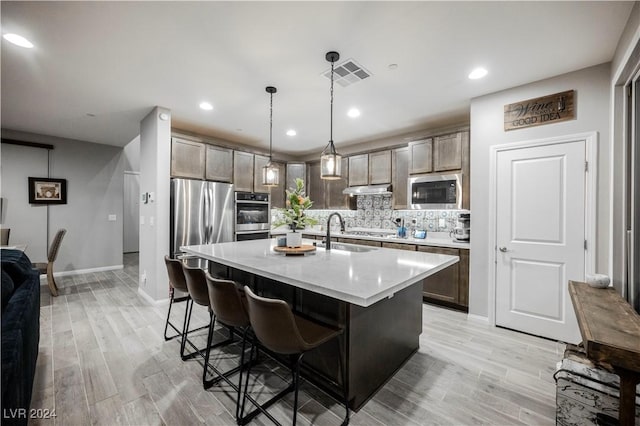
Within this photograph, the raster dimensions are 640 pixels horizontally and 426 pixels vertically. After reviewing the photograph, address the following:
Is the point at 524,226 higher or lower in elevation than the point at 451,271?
higher

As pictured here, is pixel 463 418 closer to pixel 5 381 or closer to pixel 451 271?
pixel 451 271

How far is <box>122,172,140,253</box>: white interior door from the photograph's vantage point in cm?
788

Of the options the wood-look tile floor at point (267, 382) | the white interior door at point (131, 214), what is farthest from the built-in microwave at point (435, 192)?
the white interior door at point (131, 214)

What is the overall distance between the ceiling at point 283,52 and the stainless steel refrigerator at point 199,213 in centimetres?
108

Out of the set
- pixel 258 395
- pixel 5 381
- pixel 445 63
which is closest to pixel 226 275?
pixel 258 395

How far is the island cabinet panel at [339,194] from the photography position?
17.4 ft

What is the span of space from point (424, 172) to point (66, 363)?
4.56 m

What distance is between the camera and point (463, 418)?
174cm

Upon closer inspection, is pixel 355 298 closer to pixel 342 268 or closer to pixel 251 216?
pixel 342 268

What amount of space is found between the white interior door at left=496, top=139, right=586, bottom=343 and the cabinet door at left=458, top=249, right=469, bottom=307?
39 cm

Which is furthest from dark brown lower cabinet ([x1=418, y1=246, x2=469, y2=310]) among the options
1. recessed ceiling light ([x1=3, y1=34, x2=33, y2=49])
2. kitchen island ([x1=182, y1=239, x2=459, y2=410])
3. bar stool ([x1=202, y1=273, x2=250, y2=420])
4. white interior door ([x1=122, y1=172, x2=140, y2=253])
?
white interior door ([x1=122, y1=172, x2=140, y2=253])

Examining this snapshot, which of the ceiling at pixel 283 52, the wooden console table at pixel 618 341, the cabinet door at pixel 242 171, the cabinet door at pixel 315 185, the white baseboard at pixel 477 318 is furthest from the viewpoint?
the cabinet door at pixel 315 185

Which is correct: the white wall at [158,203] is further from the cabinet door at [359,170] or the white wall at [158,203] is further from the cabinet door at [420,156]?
the cabinet door at [420,156]

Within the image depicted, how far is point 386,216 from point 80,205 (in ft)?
19.7
